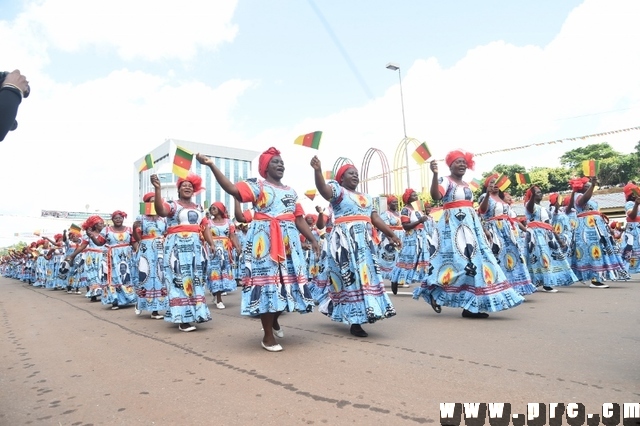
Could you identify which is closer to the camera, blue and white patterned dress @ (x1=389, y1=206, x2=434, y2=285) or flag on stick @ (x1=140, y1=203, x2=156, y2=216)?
flag on stick @ (x1=140, y1=203, x2=156, y2=216)

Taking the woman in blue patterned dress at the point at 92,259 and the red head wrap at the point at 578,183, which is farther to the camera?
the woman in blue patterned dress at the point at 92,259

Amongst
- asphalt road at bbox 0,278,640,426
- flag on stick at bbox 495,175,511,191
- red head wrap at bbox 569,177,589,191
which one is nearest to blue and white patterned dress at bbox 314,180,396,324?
asphalt road at bbox 0,278,640,426

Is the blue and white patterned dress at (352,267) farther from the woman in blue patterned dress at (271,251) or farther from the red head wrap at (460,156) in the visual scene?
the red head wrap at (460,156)

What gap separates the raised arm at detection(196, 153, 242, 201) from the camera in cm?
433

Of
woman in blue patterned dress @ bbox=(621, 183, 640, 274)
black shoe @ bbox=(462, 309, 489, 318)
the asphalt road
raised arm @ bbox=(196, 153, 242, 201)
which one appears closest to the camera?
the asphalt road

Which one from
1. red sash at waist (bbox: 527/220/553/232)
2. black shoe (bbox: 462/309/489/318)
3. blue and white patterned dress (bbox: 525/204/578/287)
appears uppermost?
red sash at waist (bbox: 527/220/553/232)

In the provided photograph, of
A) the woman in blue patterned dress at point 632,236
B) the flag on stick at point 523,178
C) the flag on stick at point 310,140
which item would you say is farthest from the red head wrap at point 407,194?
the flag on stick at point 310,140

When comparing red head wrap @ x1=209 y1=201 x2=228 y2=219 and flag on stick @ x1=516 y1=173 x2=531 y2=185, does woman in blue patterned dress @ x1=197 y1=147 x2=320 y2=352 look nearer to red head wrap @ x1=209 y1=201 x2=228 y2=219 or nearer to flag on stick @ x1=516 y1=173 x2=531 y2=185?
flag on stick @ x1=516 y1=173 x2=531 y2=185

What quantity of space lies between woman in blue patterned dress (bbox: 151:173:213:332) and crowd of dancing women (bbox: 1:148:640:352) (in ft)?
0.04

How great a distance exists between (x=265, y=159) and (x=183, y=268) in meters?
2.15

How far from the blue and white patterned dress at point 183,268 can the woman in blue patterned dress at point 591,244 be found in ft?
25.2

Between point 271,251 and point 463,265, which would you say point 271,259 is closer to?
point 271,251

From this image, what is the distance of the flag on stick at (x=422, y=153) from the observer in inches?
268

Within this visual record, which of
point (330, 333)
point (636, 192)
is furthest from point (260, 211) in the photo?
point (636, 192)
